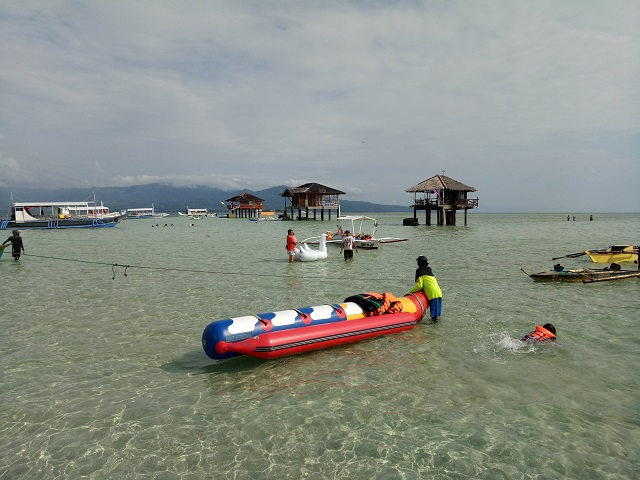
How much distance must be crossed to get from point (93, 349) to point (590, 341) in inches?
426

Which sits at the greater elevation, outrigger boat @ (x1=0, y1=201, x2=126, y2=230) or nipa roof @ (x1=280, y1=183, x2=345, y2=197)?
nipa roof @ (x1=280, y1=183, x2=345, y2=197)

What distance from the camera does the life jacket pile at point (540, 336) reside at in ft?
28.6

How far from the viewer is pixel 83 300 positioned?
1282 cm

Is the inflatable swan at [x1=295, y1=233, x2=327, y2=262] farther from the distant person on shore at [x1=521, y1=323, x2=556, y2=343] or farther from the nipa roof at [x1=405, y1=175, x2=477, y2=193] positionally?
the nipa roof at [x1=405, y1=175, x2=477, y2=193]

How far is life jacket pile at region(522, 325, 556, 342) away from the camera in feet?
28.6

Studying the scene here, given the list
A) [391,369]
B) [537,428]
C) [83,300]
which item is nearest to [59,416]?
[391,369]

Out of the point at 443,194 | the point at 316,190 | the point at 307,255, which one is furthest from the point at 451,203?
the point at 307,255

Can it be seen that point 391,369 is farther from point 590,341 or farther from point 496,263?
point 496,263

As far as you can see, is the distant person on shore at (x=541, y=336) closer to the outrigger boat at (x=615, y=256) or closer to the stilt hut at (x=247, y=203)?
the outrigger boat at (x=615, y=256)

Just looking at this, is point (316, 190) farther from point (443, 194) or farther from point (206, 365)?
point (206, 365)

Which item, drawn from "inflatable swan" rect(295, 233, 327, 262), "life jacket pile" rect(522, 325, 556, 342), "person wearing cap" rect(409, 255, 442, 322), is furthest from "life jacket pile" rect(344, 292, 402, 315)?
"inflatable swan" rect(295, 233, 327, 262)

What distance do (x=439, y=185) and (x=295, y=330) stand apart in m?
50.8

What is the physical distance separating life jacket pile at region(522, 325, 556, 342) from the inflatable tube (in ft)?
8.09

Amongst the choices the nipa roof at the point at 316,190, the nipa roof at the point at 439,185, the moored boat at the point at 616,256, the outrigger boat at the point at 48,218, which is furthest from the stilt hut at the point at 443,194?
the outrigger boat at the point at 48,218
